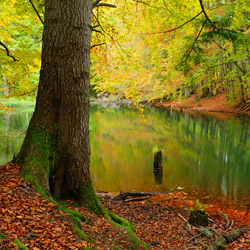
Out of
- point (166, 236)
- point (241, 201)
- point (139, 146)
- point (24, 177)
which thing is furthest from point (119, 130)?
point (24, 177)

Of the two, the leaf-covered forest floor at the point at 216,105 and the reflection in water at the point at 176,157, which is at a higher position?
the leaf-covered forest floor at the point at 216,105

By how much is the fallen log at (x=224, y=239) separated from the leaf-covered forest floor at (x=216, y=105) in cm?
2105

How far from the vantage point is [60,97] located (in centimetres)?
357

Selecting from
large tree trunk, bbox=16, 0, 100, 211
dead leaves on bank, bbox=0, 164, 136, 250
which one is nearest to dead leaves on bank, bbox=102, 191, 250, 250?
dead leaves on bank, bbox=0, 164, 136, 250

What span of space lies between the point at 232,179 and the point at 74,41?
8.34 meters

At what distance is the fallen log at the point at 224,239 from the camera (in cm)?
408

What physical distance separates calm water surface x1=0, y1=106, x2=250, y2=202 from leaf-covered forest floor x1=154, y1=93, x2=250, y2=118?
494cm

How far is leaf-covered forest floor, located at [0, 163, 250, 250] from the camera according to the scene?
7.95ft


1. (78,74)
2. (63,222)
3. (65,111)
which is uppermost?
(78,74)

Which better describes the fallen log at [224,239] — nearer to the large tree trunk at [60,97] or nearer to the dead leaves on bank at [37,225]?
the dead leaves on bank at [37,225]

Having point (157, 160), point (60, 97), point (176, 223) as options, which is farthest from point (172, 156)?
point (60, 97)

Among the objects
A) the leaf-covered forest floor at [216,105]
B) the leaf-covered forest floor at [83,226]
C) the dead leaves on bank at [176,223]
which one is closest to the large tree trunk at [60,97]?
the leaf-covered forest floor at [83,226]

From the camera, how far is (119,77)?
8672 millimetres

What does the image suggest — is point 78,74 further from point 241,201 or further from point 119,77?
point 241,201
